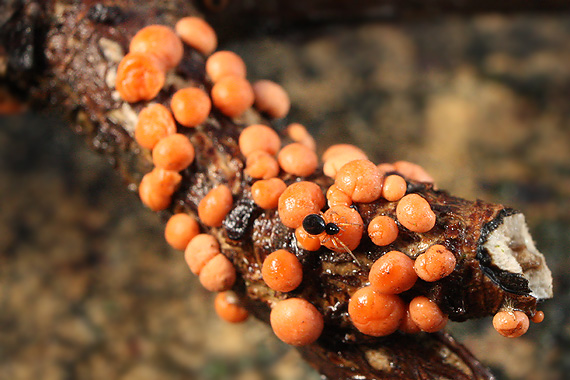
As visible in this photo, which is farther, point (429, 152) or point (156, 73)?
point (429, 152)

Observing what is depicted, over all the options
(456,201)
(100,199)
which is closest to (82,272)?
(100,199)

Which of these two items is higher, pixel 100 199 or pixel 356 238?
pixel 356 238

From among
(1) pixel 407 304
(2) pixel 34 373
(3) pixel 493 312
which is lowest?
(2) pixel 34 373

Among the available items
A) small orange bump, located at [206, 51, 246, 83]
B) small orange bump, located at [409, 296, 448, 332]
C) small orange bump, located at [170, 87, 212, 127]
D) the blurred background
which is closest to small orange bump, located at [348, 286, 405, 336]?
small orange bump, located at [409, 296, 448, 332]

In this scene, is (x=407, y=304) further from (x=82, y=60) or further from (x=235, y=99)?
(x=82, y=60)

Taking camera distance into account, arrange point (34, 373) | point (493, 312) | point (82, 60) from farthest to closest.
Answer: point (34, 373) < point (82, 60) < point (493, 312)

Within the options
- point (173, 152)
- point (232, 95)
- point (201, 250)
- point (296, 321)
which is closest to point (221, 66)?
point (232, 95)

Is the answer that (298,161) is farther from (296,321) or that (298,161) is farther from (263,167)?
(296,321)

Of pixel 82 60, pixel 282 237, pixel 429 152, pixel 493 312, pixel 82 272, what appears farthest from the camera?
pixel 429 152
